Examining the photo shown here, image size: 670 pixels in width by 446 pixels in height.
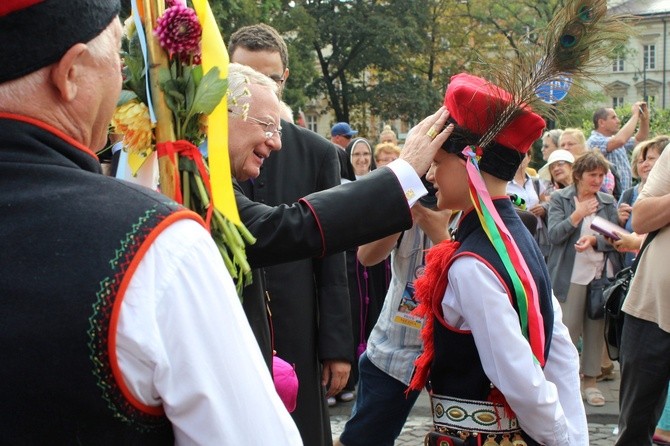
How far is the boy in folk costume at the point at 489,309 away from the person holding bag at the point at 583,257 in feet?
13.2

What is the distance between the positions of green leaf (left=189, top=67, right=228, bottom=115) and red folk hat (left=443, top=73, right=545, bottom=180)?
123 cm

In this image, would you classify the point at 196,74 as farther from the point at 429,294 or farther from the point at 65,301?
the point at 429,294

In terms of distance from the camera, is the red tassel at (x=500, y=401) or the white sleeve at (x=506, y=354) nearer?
the white sleeve at (x=506, y=354)

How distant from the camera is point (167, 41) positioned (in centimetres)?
174

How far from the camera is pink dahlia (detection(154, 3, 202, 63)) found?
68.1 inches

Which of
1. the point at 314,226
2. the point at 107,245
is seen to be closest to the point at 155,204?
the point at 107,245

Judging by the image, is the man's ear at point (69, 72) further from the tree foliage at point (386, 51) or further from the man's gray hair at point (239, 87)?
the tree foliage at point (386, 51)

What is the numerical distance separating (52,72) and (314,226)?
1184 mm

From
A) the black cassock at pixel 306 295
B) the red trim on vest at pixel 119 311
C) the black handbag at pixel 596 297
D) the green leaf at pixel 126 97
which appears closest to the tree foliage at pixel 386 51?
the black handbag at pixel 596 297

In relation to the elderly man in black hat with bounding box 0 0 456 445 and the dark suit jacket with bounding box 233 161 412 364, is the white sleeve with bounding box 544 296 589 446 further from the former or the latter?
the elderly man in black hat with bounding box 0 0 456 445

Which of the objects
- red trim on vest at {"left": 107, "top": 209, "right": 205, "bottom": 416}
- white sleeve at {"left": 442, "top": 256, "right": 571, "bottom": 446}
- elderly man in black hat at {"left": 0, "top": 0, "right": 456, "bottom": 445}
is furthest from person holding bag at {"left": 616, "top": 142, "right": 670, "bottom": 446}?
red trim on vest at {"left": 107, "top": 209, "right": 205, "bottom": 416}

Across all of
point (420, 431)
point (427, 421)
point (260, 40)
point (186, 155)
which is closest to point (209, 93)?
point (186, 155)

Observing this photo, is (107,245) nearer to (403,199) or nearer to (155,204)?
(155,204)

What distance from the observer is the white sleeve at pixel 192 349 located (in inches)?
47.7
